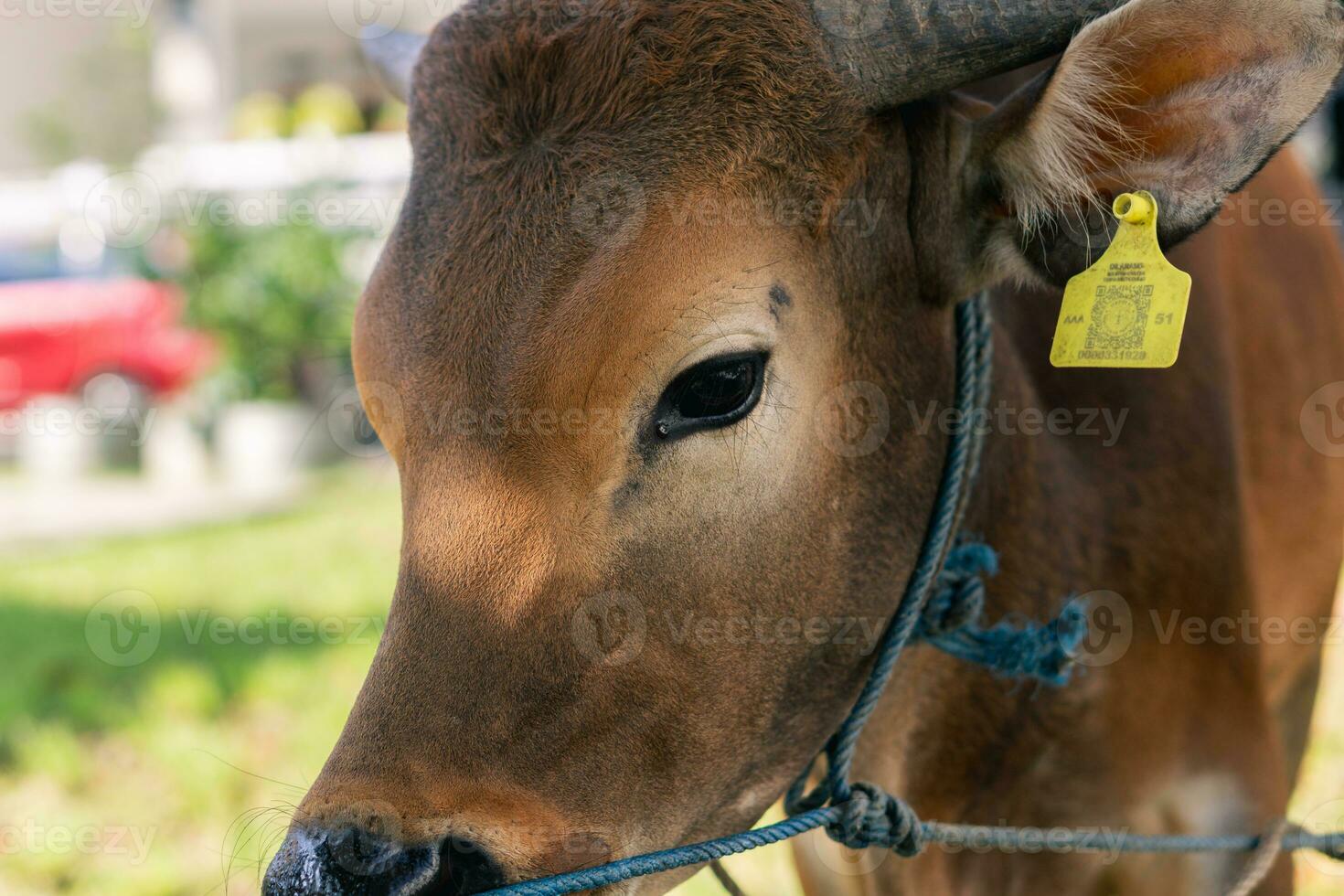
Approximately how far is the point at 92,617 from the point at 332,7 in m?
12.5

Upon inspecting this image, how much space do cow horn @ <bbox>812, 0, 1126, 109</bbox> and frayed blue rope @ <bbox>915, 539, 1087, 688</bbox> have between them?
771 mm

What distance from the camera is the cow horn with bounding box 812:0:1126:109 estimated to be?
1808 millimetres

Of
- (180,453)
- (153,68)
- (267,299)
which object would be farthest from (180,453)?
(153,68)

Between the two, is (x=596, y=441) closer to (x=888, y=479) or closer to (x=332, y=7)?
(x=888, y=479)

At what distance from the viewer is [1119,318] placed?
6.30 feet

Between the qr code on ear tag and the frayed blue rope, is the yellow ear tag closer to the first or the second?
the qr code on ear tag

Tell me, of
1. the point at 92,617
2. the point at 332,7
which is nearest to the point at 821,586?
the point at 92,617

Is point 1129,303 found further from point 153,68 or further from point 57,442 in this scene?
point 153,68

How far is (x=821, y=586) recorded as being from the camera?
188cm

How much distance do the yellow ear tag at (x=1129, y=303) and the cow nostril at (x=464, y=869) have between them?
114cm

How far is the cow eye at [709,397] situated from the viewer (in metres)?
1.72

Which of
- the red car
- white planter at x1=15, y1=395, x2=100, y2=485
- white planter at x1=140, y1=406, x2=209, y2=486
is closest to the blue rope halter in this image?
white planter at x1=140, y1=406, x2=209, y2=486

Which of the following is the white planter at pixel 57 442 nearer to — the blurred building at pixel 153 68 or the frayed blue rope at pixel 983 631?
the blurred building at pixel 153 68

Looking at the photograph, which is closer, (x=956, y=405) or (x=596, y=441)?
(x=596, y=441)
